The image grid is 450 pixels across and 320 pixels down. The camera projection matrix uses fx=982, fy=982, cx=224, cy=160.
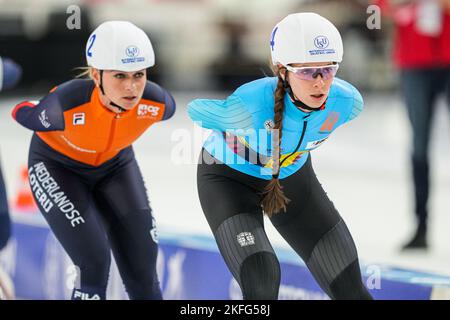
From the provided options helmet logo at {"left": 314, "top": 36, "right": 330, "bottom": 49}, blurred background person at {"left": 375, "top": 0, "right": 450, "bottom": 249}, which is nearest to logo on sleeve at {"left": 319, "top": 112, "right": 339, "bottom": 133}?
helmet logo at {"left": 314, "top": 36, "right": 330, "bottom": 49}

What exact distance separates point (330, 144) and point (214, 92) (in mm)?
4847

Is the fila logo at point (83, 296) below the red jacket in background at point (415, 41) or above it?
below

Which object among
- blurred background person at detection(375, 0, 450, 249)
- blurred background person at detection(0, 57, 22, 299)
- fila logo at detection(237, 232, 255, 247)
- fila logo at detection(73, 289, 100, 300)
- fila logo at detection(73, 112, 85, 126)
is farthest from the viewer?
blurred background person at detection(375, 0, 450, 249)

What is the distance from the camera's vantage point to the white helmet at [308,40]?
3.95 m

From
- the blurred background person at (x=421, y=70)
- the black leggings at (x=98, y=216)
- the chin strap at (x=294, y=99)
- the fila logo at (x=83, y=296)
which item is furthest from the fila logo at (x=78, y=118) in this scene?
the blurred background person at (x=421, y=70)

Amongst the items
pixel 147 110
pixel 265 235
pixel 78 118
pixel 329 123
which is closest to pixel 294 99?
pixel 329 123

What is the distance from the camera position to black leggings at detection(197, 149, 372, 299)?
4.03 m

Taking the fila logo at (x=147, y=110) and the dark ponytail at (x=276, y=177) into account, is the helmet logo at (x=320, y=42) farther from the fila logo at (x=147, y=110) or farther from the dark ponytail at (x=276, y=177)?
the fila logo at (x=147, y=110)

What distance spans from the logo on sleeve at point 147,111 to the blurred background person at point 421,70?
258 cm

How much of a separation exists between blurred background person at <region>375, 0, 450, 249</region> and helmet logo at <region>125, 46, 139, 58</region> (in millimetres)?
2963

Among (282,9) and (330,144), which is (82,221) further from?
(282,9)

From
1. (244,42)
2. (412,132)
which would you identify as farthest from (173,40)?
(412,132)

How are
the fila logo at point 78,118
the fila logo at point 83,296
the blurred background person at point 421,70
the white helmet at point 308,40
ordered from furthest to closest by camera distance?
1. the blurred background person at point 421,70
2. the fila logo at point 78,118
3. the fila logo at point 83,296
4. the white helmet at point 308,40

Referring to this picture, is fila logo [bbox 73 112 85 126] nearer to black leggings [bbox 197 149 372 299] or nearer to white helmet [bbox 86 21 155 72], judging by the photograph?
white helmet [bbox 86 21 155 72]
